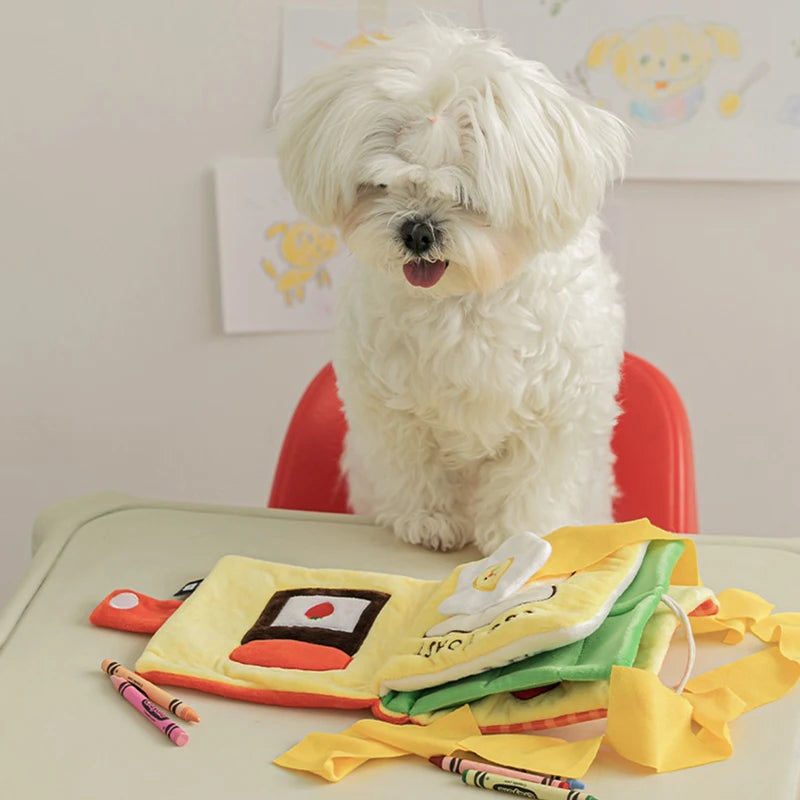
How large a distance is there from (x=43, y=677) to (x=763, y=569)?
0.78 metres

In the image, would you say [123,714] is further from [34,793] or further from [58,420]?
[58,420]

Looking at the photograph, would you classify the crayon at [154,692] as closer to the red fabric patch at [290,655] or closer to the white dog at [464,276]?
the red fabric patch at [290,655]

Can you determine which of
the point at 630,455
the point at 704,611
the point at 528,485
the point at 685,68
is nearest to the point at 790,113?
the point at 685,68

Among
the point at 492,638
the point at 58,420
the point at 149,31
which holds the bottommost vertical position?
the point at 58,420

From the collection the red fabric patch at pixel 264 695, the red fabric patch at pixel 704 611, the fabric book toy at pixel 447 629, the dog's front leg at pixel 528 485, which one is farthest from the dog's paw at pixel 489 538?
the red fabric patch at pixel 264 695

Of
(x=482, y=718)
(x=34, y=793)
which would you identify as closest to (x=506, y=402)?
(x=482, y=718)

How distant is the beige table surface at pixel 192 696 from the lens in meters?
1.02

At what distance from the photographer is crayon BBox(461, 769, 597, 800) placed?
969mm

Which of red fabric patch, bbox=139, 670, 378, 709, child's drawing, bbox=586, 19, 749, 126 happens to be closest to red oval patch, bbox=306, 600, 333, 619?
red fabric patch, bbox=139, 670, 378, 709

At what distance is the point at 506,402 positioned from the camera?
1439mm

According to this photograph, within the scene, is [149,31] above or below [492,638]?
above

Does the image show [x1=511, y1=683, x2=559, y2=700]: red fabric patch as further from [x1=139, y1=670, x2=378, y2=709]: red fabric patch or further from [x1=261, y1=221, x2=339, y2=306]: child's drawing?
[x1=261, y1=221, x2=339, y2=306]: child's drawing

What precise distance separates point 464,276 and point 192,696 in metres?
0.51

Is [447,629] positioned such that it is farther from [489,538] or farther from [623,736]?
[489,538]
